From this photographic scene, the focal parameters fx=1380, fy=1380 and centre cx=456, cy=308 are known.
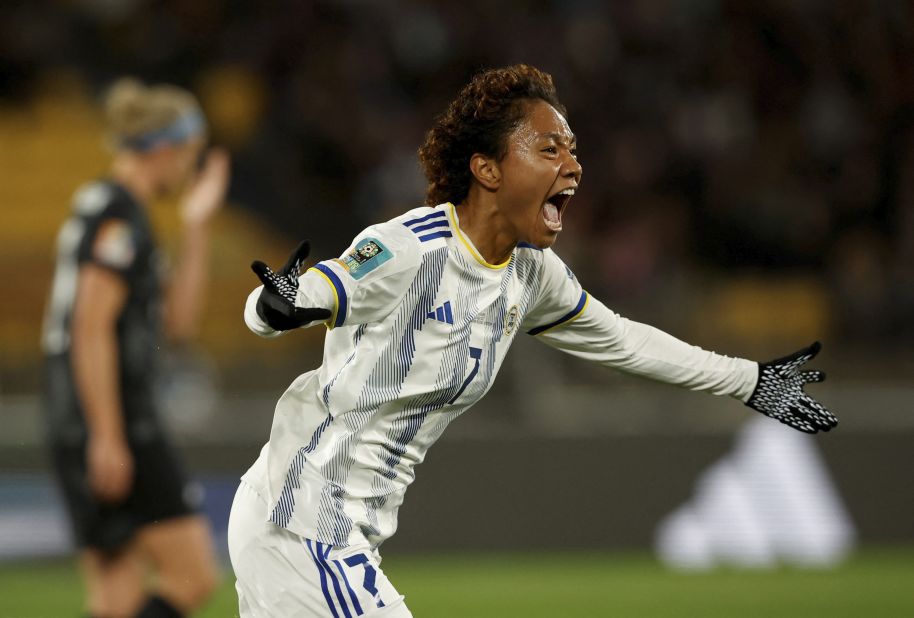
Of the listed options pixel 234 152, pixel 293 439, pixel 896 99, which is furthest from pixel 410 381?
pixel 896 99

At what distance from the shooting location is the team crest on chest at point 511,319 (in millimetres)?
3684

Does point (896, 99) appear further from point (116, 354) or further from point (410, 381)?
point (410, 381)

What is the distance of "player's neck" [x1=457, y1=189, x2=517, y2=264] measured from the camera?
359 cm

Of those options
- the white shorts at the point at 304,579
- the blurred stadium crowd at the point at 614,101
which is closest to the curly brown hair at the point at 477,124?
the white shorts at the point at 304,579

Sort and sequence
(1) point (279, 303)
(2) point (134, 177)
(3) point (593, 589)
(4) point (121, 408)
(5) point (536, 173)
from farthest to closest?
(3) point (593, 589) → (2) point (134, 177) → (4) point (121, 408) → (5) point (536, 173) → (1) point (279, 303)

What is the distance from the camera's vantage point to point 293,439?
3566mm

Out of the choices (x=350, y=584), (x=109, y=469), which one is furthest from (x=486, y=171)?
(x=109, y=469)

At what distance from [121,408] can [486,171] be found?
8.62 ft

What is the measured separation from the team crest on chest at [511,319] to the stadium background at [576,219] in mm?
4726

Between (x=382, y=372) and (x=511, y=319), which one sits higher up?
(x=511, y=319)

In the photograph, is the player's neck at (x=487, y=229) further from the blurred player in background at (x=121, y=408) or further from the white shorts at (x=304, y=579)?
the blurred player in background at (x=121, y=408)

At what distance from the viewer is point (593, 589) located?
8508 millimetres

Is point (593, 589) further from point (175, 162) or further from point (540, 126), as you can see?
point (540, 126)

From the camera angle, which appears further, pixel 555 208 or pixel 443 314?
pixel 555 208
